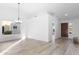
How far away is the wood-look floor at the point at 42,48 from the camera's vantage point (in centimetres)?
188

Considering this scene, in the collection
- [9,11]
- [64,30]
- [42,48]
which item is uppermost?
[9,11]

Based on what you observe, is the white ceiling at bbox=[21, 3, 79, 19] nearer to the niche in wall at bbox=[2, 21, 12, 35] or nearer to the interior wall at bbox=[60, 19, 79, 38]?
the interior wall at bbox=[60, 19, 79, 38]

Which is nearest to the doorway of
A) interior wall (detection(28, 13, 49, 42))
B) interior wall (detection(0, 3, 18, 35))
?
interior wall (detection(28, 13, 49, 42))

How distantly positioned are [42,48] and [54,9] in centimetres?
67

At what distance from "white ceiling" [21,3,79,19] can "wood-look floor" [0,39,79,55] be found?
430 mm

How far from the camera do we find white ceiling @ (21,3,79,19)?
1896mm

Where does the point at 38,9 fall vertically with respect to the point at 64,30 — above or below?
above

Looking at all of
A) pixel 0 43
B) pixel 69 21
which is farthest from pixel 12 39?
pixel 69 21

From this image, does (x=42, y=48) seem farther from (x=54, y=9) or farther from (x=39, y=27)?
(x=54, y=9)

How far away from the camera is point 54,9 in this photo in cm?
191

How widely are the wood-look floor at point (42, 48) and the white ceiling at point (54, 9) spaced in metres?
0.43

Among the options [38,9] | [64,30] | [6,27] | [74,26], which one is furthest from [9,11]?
[74,26]

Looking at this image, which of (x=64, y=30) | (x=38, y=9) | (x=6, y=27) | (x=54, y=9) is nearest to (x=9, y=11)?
(x=6, y=27)

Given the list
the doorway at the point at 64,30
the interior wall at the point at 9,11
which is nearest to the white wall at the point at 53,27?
the doorway at the point at 64,30
